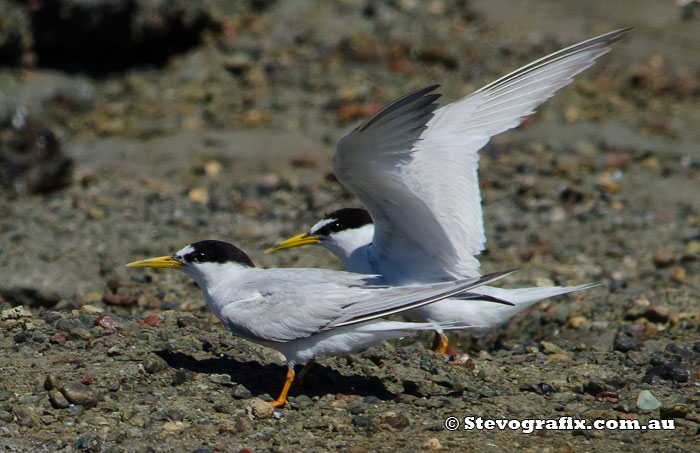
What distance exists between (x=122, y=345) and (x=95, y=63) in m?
6.74

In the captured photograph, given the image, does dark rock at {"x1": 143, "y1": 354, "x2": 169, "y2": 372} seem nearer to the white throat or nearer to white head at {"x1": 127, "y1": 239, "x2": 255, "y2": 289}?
white head at {"x1": 127, "y1": 239, "x2": 255, "y2": 289}

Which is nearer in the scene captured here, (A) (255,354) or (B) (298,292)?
(B) (298,292)

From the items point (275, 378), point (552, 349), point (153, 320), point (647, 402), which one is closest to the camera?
point (647, 402)

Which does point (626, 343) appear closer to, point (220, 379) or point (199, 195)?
point (220, 379)

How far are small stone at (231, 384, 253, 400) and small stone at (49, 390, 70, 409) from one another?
77 cm

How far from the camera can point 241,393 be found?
14.8ft

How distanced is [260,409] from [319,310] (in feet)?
1.75

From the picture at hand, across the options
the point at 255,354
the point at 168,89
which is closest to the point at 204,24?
the point at 168,89

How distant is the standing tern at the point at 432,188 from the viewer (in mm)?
4602

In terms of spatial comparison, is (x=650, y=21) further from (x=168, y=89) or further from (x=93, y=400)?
(x=93, y=400)

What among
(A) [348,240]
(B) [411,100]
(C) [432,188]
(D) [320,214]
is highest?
(B) [411,100]

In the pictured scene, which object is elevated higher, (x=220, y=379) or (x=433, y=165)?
(x=433, y=165)

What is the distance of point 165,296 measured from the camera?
20.8 ft

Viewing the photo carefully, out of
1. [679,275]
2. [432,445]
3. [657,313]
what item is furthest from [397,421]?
[679,275]
